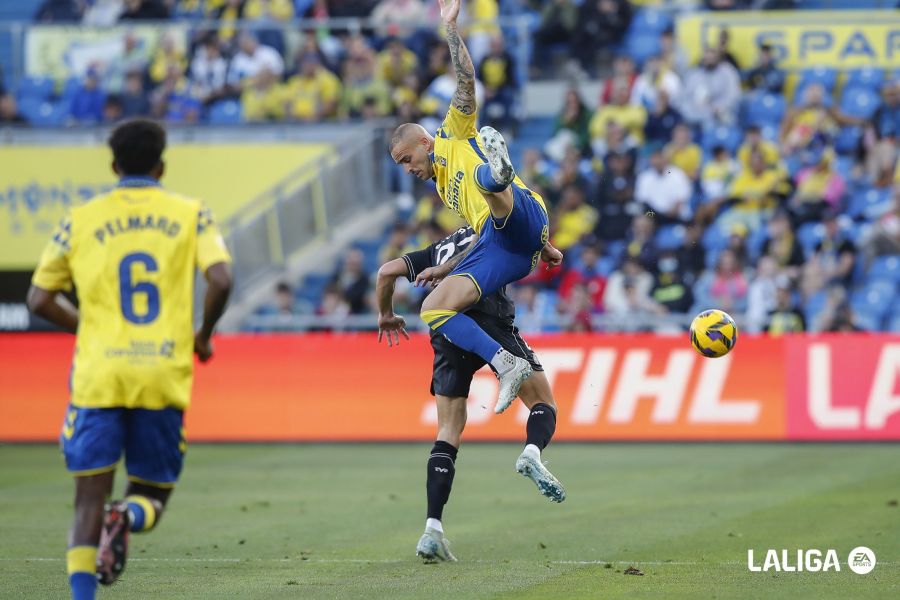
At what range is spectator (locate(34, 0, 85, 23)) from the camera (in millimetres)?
25922

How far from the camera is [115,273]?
6469 mm

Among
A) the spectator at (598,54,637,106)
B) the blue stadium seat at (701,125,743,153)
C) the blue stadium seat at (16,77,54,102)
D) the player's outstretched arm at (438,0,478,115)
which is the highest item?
the player's outstretched arm at (438,0,478,115)

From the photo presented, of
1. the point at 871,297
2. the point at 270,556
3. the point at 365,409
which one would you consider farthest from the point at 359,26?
the point at 270,556

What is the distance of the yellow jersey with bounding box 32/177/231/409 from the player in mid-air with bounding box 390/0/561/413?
2.58m

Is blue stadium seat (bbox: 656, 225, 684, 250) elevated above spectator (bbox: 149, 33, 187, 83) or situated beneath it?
situated beneath

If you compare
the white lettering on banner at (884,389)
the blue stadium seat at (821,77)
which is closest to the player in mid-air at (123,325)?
the white lettering on banner at (884,389)

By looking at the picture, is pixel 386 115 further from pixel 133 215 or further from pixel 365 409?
pixel 133 215

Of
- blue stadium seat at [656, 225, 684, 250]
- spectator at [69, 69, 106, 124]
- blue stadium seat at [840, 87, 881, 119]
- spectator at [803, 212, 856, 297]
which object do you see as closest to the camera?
spectator at [803, 212, 856, 297]

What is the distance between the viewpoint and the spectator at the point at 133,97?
23.4 meters

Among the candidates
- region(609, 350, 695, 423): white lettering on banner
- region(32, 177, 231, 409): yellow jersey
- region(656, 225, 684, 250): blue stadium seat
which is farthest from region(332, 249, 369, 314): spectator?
region(32, 177, 231, 409): yellow jersey

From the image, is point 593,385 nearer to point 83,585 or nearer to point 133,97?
point 133,97

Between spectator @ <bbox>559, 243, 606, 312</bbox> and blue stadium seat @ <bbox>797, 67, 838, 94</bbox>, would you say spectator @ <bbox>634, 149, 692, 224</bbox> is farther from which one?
blue stadium seat @ <bbox>797, 67, 838, 94</bbox>

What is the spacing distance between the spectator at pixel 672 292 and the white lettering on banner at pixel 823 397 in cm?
181

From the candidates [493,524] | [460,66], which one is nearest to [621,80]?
[493,524]
